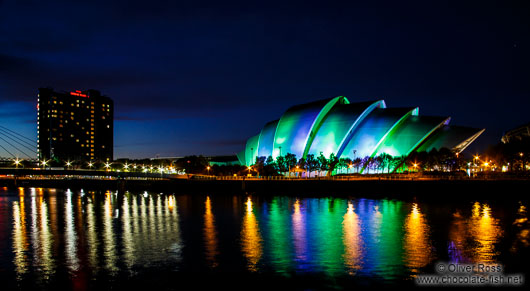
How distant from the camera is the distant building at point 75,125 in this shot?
557 ft

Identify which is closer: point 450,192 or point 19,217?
point 19,217

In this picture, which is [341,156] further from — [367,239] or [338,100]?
[367,239]

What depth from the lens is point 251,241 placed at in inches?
Result: 926

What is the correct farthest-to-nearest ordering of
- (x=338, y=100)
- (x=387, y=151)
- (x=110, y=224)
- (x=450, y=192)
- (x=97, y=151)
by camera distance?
(x=97, y=151) → (x=338, y=100) → (x=387, y=151) → (x=450, y=192) → (x=110, y=224)

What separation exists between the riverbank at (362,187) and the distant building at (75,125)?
11248cm

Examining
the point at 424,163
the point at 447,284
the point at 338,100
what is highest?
the point at 338,100

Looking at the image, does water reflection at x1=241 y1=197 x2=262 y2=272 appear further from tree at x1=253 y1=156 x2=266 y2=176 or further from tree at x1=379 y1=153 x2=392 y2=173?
tree at x1=253 y1=156 x2=266 y2=176

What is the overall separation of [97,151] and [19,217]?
156m

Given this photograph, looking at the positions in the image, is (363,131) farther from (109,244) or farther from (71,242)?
(71,242)

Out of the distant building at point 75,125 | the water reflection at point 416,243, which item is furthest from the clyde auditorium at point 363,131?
the distant building at point 75,125

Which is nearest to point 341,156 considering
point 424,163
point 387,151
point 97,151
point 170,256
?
point 387,151

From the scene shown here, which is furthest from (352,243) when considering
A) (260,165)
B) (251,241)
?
(260,165)

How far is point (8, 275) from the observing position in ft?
54.3

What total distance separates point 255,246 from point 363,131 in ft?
168
